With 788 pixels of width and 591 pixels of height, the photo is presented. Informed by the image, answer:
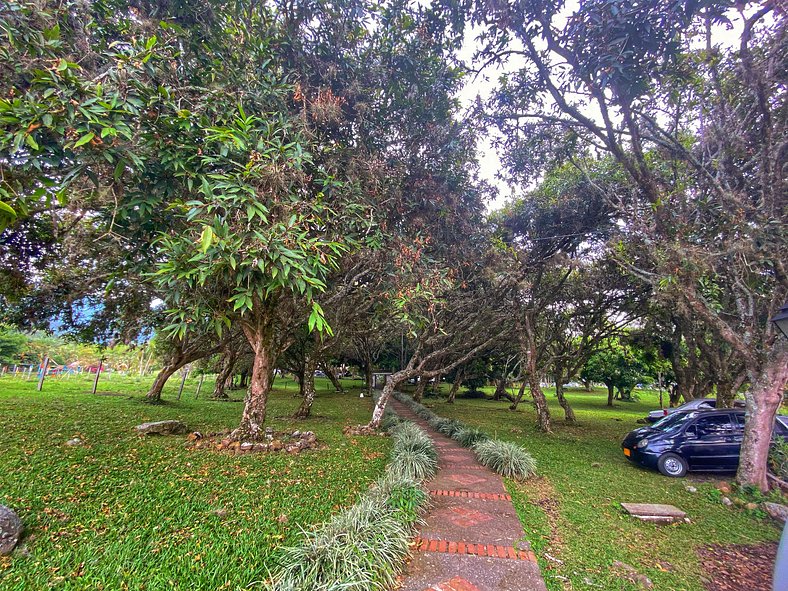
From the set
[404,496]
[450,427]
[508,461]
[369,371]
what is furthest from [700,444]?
[369,371]

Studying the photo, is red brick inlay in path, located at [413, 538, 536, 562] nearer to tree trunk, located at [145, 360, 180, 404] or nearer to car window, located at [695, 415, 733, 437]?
car window, located at [695, 415, 733, 437]

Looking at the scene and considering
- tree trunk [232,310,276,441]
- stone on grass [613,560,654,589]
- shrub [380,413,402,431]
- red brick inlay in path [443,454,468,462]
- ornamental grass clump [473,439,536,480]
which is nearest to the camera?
stone on grass [613,560,654,589]

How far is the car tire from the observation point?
7.16 m

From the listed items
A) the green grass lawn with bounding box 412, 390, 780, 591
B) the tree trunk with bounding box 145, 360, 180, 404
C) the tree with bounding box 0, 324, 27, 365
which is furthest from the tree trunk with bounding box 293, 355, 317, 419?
the tree with bounding box 0, 324, 27, 365

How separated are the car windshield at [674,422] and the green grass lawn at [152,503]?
5870 millimetres

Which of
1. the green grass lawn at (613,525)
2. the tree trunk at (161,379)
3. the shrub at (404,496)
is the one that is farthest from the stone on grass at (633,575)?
the tree trunk at (161,379)

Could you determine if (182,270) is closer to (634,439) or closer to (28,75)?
(28,75)

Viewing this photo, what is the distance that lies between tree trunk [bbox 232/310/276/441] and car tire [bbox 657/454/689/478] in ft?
26.3

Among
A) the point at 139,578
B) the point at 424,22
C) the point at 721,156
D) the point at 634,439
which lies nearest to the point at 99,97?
the point at 139,578

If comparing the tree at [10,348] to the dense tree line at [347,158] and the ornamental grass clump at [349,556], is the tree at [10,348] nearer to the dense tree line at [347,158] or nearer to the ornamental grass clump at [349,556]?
the dense tree line at [347,158]

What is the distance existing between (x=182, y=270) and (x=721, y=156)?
8371 mm

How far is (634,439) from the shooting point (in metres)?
7.74

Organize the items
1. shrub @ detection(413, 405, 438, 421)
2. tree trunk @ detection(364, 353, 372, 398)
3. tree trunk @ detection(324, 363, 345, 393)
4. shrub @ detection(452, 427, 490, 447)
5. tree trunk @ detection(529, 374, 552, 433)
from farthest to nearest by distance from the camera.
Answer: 1. tree trunk @ detection(364, 353, 372, 398)
2. tree trunk @ detection(324, 363, 345, 393)
3. shrub @ detection(413, 405, 438, 421)
4. tree trunk @ detection(529, 374, 552, 433)
5. shrub @ detection(452, 427, 490, 447)

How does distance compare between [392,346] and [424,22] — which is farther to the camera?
[392,346]
